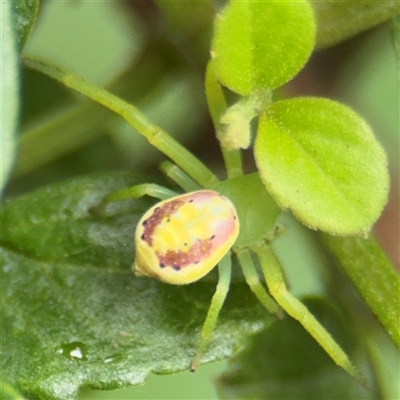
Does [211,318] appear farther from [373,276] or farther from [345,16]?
[345,16]

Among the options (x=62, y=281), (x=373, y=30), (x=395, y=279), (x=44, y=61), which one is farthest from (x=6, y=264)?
(x=373, y=30)

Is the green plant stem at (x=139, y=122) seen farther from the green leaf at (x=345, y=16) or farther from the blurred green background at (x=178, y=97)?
the green leaf at (x=345, y=16)

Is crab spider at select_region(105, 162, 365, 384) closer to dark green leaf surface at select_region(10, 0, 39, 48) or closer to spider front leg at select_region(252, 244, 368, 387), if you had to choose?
spider front leg at select_region(252, 244, 368, 387)

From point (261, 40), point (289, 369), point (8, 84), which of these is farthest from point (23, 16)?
point (289, 369)

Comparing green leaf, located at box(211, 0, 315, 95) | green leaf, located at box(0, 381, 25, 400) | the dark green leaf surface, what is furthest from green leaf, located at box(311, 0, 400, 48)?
green leaf, located at box(0, 381, 25, 400)

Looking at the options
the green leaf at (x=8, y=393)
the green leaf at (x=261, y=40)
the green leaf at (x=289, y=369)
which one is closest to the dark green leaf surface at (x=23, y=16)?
the green leaf at (x=261, y=40)
